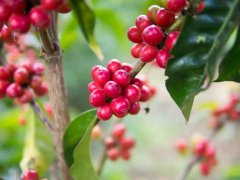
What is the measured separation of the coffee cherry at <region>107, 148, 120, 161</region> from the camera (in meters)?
1.26

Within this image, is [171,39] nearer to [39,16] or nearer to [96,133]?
[39,16]

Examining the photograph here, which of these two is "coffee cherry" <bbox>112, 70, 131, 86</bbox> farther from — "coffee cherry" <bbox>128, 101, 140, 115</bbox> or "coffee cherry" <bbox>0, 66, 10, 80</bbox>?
"coffee cherry" <bbox>0, 66, 10, 80</bbox>

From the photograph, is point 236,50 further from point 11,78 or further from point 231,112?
point 231,112

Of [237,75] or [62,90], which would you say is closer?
[237,75]

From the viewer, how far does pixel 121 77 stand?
685 millimetres

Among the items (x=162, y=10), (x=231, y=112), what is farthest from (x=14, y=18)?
(x=231, y=112)

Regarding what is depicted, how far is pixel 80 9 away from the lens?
1.83 ft

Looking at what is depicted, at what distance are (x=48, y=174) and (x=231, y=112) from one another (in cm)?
72

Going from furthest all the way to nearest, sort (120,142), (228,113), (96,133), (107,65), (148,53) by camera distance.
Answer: (228,113) → (120,142) → (96,133) → (107,65) → (148,53)

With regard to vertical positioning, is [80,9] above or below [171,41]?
above

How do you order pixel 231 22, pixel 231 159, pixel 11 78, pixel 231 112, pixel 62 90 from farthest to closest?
pixel 231 159 → pixel 231 112 → pixel 11 78 → pixel 62 90 → pixel 231 22

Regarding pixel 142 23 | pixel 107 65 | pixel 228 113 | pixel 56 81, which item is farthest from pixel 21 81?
pixel 228 113

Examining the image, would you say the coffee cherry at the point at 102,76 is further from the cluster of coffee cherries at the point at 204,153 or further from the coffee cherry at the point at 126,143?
the cluster of coffee cherries at the point at 204,153

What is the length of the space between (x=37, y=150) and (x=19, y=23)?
1.71 ft
